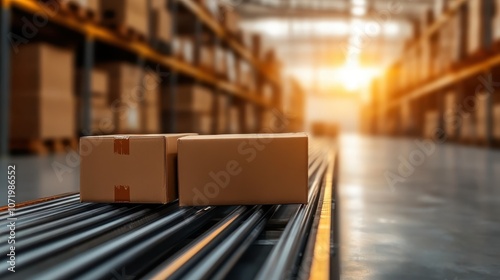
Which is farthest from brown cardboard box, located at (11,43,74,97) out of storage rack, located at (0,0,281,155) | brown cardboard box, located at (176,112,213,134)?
brown cardboard box, located at (176,112,213,134)

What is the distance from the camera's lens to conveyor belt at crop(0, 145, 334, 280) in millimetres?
999

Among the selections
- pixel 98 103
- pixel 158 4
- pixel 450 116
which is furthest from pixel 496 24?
pixel 98 103

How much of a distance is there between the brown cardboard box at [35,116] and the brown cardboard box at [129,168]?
2990 millimetres

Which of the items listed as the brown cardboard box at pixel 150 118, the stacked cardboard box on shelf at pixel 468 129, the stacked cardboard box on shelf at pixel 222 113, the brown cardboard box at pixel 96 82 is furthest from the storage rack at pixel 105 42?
the stacked cardboard box on shelf at pixel 468 129

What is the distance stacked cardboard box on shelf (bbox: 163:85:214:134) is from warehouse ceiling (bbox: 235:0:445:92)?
14212mm

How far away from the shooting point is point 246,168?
164 cm

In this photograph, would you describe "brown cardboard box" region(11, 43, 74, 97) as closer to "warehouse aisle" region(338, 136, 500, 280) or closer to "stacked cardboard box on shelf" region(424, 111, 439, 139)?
"warehouse aisle" region(338, 136, 500, 280)

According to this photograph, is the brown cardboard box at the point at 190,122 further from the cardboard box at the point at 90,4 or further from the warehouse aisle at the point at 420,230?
the warehouse aisle at the point at 420,230

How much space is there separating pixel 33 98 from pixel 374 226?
148 inches

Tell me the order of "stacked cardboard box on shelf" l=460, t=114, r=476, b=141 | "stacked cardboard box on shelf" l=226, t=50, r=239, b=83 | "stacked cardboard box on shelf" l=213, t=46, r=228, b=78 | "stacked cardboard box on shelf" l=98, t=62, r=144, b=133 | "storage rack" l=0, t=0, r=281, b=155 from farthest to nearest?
1. "stacked cardboard box on shelf" l=226, t=50, r=239, b=83
2. "stacked cardboard box on shelf" l=213, t=46, r=228, b=78
3. "stacked cardboard box on shelf" l=460, t=114, r=476, b=141
4. "stacked cardboard box on shelf" l=98, t=62, r=144, b=133
5. "storage rack" l=0, t=0, r=281, b=155

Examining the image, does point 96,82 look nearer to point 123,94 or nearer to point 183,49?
point 123,94

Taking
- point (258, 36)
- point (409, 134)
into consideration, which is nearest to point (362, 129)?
point (409, 134)

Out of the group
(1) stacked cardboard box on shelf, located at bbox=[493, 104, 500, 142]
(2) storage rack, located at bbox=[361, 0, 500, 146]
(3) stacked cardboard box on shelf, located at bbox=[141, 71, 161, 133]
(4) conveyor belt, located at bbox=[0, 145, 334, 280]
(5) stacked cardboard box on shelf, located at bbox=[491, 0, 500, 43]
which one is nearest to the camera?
(4) conveyor belt, located at bbox=[0, 145, 334, 280]

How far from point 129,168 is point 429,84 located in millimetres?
10032
